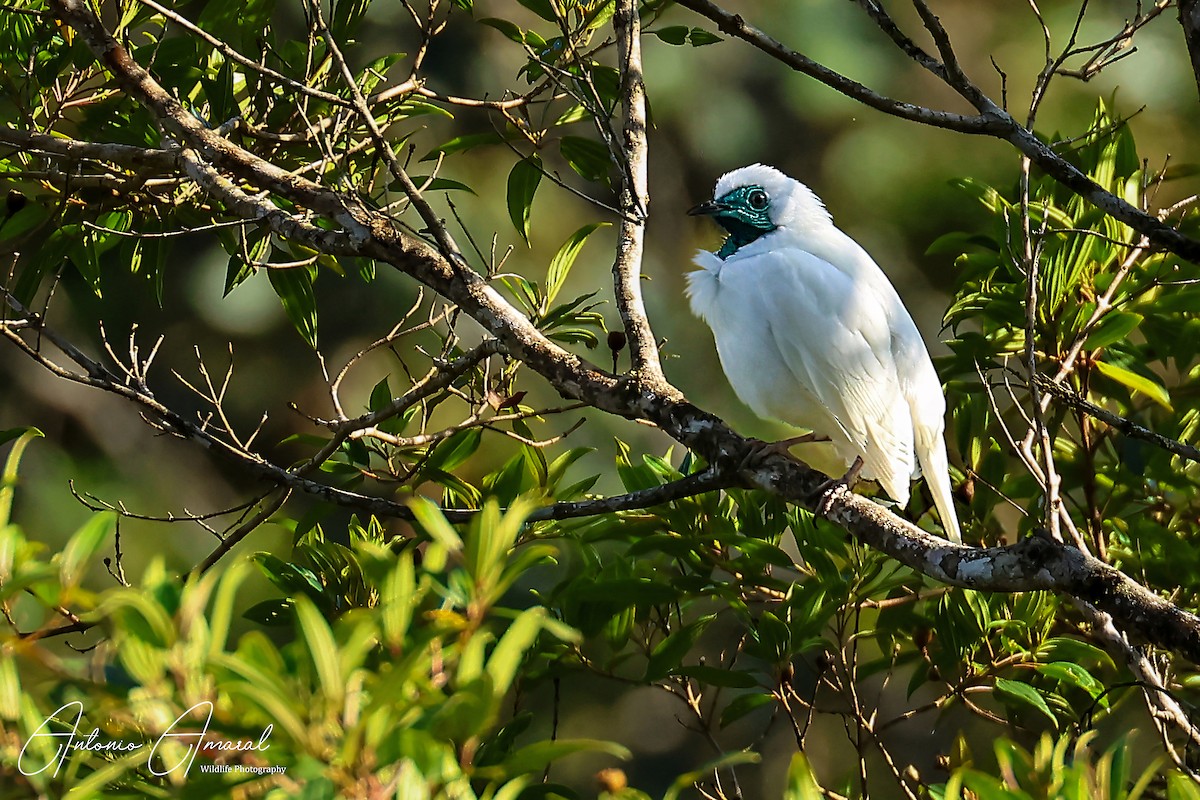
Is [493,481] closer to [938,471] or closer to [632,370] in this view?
[632,370]

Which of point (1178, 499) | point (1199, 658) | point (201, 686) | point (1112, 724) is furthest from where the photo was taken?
point (1112, 724)

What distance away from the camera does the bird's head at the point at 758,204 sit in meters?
2.94

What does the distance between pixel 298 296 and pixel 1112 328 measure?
1.57m

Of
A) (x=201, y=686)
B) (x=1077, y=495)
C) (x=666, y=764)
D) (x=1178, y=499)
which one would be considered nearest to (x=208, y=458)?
(x=666, y=764)

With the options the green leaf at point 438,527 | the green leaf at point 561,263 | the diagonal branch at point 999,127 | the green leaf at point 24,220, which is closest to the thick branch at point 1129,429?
the diagonal branch at point 999,127

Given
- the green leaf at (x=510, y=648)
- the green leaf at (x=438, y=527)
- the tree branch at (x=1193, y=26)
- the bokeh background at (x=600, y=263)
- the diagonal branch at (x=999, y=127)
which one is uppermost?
the tree branch at (x=1193, y=26)

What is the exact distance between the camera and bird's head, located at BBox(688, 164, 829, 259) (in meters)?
2.94

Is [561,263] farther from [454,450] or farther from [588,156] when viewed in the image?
[454,450]

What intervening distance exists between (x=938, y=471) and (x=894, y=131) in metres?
3.93

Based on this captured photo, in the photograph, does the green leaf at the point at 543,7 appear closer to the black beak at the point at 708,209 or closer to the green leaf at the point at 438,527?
the black beak at the point at 708,209

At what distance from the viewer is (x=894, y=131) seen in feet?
19.1

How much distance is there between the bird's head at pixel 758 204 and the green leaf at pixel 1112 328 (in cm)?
92

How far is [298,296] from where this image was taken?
7.70ft
